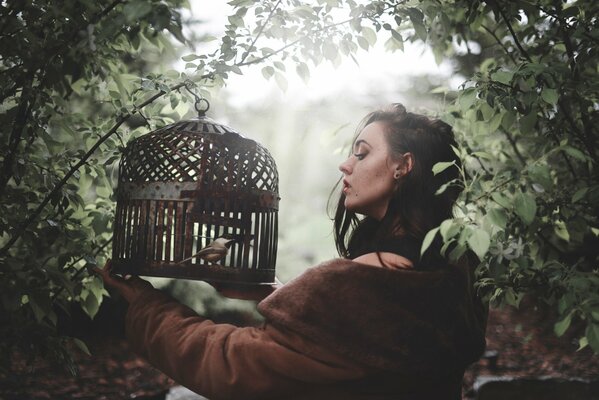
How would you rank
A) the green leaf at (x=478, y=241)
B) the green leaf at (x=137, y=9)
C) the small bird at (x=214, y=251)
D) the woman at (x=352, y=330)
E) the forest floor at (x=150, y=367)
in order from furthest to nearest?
the forest floor at (x=150, y=367) < the small bird at (x=214, y=251) < the woman at (x=352, y=330) < the green leaf at (x=478, y=241) < the green leaf at (x=137, y=9)

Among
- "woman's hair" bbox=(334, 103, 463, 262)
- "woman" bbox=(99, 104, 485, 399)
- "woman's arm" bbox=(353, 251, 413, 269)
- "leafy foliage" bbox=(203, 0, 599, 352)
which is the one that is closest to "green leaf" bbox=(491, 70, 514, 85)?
"leafy foliage" bbox=(203, 0, 599, 352)

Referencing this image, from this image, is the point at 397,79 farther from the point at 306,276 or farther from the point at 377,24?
the point at 306,276

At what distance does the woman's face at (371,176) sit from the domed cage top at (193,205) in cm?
31

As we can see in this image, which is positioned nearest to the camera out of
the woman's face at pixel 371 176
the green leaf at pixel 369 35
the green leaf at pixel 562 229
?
the woman's face at pixel 371 176

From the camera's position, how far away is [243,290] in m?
2.36

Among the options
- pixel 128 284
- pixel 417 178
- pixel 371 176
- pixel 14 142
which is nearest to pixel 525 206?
pixel 417 178

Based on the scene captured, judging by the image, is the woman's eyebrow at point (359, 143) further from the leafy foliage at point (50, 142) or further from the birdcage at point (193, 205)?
the leafy foliage at point (50, 142)

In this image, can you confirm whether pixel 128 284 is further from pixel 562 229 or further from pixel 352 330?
pixel 562 229

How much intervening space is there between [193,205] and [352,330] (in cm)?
69

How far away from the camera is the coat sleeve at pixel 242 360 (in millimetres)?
1795

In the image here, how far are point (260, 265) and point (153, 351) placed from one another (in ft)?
1.60

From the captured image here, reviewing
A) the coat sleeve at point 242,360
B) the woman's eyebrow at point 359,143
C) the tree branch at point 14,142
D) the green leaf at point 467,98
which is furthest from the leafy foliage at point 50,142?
the green leaf at point 467,98

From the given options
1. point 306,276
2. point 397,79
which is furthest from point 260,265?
point 397,79

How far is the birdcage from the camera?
197cm
